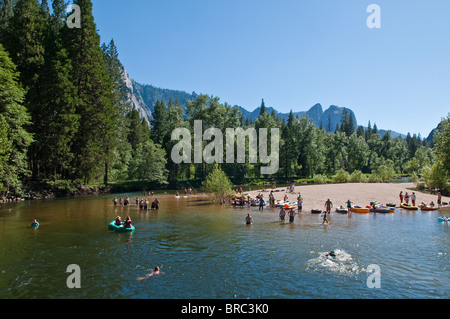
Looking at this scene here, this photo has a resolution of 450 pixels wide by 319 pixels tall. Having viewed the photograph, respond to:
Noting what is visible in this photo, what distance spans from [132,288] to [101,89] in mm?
47783

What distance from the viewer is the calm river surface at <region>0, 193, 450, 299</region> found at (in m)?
13.7

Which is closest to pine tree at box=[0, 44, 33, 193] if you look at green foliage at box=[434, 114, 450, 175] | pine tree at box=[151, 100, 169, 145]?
green foliage at box=[434, 114, 450, 175]

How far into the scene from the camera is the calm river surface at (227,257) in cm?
1374

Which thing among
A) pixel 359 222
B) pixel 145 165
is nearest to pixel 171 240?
pixel 359 222

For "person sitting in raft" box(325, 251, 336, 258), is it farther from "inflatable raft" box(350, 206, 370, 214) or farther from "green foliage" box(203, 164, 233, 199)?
"green foliage" box(203, 164, 233, 199)

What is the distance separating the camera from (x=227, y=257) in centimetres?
1831

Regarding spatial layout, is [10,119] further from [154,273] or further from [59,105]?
[154,273]

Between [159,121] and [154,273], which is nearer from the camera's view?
[154,273]

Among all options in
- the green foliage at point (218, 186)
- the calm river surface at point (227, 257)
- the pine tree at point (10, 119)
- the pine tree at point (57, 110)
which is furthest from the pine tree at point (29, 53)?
the green foliage at point (218, 186)

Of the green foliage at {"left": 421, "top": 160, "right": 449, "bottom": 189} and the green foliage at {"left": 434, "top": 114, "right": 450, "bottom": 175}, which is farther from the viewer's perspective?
the green foliage at {"left": 421, "top": 160, "right": 449, "bottom": 189}

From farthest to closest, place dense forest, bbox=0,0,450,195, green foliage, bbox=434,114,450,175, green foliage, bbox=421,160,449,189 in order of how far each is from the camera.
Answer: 1. green foliage, bbox=421,160,449,189
2. green foliage, bbox=434,114,450,175
3. dense forest, bbox=0,0,450,195

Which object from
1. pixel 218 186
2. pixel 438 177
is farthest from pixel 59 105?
pixel 438 177

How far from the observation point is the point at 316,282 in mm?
14625
